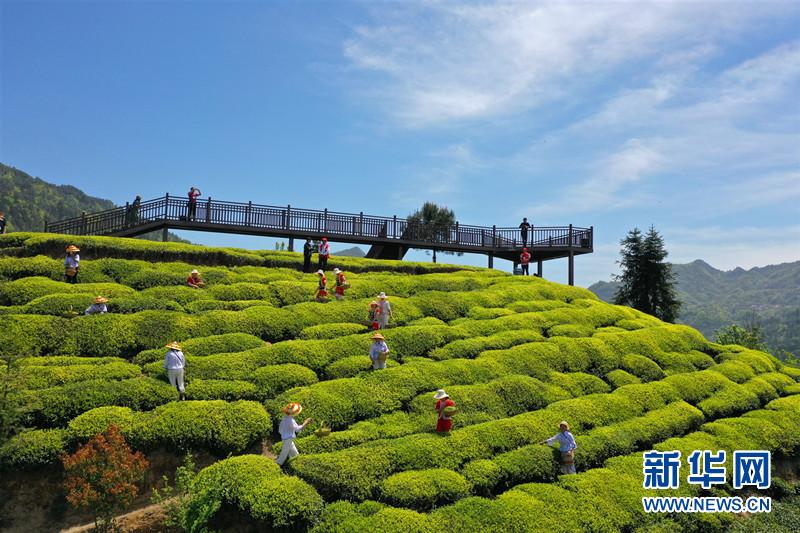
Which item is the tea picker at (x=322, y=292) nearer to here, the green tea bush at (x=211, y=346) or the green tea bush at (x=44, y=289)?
the green tea bush at (x=211, y=346)

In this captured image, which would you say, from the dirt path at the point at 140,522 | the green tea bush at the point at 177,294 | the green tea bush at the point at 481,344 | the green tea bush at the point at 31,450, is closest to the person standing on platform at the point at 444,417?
the green tea bush at the point at 481,344

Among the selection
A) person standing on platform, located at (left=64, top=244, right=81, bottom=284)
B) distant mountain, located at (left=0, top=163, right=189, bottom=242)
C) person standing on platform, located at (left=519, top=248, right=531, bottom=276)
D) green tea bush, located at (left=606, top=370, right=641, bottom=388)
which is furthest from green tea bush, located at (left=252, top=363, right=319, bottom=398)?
distant mountain, located at (left=0, top=163, right=189, bottom=242)

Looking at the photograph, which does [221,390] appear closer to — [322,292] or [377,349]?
[377,349]

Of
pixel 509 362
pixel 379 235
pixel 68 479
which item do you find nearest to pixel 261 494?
pixel 68 479

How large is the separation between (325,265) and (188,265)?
212 inches

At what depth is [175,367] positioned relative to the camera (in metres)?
12.5

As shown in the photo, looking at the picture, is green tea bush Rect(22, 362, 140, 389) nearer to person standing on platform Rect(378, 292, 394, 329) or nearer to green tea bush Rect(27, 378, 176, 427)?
green tea bush Rect(27, 378, 176, 427)

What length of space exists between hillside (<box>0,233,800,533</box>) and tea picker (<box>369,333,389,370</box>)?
0.27 m

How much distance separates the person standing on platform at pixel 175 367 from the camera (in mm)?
12531

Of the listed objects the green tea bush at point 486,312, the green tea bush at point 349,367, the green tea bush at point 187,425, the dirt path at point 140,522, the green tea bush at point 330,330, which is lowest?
the dirt path at point 140,522

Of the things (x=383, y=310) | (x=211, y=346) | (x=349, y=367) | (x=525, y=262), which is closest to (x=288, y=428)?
(x=349, y=367)

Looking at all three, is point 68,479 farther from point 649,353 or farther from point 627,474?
point 649,353

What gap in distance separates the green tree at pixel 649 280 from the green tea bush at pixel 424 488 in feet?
97.9

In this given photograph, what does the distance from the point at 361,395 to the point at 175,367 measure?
166 inches
